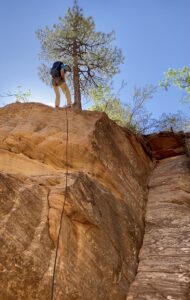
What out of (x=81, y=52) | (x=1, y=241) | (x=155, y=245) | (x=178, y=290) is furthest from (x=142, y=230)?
(x=81, y=52)

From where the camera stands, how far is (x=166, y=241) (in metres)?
7.87

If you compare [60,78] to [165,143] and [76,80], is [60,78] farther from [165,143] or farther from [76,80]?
[165,143]

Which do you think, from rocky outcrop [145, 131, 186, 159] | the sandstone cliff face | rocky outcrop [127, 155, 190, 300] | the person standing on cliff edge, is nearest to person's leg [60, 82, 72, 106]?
the person standing on cliff edge

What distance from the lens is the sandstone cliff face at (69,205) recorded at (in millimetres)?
5512

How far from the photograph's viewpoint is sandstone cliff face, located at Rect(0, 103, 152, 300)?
18.1ft

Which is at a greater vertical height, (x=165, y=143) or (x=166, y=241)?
(x=165, y=143)

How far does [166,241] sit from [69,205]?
268 centimetres

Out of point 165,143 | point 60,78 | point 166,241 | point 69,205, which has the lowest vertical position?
point 166,241

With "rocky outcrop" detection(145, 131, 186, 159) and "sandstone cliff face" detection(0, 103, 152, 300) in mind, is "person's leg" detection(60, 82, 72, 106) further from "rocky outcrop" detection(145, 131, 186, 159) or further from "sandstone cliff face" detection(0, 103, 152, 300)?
"rocky outcrop" detection(145, 131, 186, 159)

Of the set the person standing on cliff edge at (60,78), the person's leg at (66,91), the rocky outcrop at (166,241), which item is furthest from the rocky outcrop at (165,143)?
the person standing on cliff edge at (60,78)

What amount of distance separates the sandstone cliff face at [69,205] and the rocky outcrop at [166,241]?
0.26 meters

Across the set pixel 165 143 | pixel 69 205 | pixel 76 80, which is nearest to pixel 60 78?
pixel 76 80

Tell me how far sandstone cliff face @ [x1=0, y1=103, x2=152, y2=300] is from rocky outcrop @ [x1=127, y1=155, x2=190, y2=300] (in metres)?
0.26

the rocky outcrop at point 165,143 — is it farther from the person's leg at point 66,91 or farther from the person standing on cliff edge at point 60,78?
the person standing on cliff edge at point 60,78
